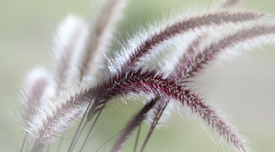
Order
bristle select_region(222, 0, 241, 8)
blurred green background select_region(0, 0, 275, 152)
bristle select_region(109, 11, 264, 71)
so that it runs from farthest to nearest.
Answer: blurred green background select_region(0, 0, 275, 152) < bristle select_region(222, 0, 241, 8) < bristle select_region(109, 11, 264, 71)

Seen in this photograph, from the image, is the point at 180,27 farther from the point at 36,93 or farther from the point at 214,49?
the point at 36,93

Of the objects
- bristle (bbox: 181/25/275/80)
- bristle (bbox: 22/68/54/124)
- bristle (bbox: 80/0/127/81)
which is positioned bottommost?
bristle (bbox: 22/68/54/124)

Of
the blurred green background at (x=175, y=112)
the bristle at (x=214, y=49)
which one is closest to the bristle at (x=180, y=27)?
the bristle at (x=214, y=49)

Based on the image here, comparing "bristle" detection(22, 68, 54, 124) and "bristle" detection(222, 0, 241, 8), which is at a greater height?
"bristle" detection(222, 0, 241, 8)

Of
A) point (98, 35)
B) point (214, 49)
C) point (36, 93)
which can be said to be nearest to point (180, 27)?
point (214, 49)

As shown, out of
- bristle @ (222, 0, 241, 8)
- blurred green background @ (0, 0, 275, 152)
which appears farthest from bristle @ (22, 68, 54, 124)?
bristle @ (222, 0, 241, 8)

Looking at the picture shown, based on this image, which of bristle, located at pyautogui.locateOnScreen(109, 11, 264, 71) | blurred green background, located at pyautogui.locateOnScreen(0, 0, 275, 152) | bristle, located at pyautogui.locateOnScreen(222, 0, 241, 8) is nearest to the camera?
bristle, located at pyautogui.locateOnScreen(109, 11, 264, 71)

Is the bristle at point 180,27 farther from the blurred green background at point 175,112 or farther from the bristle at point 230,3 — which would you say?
the blurred green background at point 175,112

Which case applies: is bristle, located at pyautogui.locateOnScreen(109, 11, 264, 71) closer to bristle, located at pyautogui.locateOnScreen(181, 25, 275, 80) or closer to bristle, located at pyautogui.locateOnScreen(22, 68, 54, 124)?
bristle, located at pyautogui.locateOnScreen(181, 25, 275, 80)

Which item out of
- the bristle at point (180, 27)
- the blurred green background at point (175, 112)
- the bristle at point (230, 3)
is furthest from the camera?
the blurred green background at point (175, 112)
